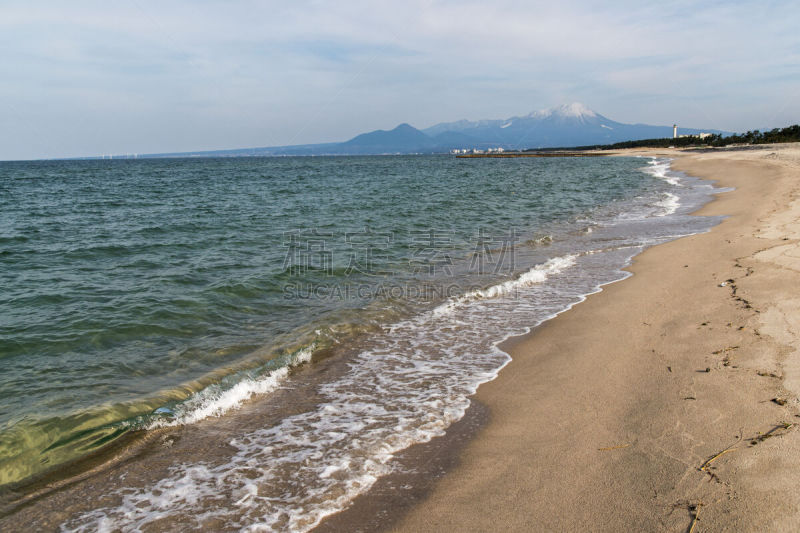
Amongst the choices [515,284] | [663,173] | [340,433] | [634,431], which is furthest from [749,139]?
[340,433]

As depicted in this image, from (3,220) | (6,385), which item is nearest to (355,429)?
(6,385)

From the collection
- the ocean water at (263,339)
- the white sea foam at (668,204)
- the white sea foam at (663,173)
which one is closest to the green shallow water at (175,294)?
the ocean water at (263,339)

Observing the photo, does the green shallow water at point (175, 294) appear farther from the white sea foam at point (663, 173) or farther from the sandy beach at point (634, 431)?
the white sea foam at point (663, 173)

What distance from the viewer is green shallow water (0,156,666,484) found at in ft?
16.9

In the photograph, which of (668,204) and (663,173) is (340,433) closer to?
(668,204)

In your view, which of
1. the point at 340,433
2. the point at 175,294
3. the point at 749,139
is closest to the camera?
the point at 340,433

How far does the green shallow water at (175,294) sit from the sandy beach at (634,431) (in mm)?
3052

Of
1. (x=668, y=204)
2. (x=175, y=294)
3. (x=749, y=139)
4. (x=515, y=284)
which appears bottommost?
(x=515, y=284)

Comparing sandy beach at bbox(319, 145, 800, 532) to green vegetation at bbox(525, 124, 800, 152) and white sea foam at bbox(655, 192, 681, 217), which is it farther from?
green vegetation at bbox(525, 124, 800, 152)

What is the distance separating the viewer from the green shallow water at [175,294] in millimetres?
5141

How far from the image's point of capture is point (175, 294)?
29.4 feet

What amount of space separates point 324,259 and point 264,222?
7662 millimetres

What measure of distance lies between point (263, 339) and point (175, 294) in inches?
122

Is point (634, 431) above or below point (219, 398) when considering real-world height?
above
